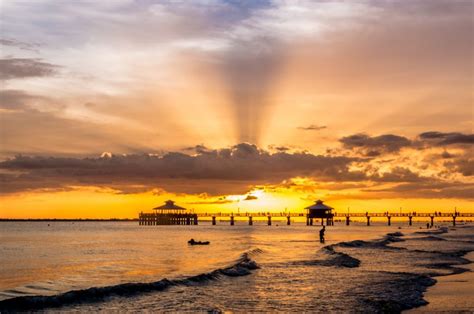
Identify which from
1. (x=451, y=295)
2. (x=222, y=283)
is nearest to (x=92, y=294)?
(x=222, y=283)

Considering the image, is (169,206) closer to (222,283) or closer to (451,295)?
(222,283)

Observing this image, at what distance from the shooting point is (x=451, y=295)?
1056 inches

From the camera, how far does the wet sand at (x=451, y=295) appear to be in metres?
23.3

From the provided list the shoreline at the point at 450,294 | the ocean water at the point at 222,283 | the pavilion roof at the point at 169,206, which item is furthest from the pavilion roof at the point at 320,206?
the shoreline at the point at 450,294

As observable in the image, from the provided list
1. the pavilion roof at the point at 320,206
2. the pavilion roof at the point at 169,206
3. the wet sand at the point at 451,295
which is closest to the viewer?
the wet sand at the point at 451,295

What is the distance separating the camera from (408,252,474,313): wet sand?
23312 millimetres

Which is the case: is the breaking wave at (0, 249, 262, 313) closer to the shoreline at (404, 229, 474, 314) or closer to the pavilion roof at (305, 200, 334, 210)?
the shoreline at (404, 229, 474, 314)

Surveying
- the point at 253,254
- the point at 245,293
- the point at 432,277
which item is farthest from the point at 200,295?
the point at 253,254

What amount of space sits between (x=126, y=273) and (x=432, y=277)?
19336mm

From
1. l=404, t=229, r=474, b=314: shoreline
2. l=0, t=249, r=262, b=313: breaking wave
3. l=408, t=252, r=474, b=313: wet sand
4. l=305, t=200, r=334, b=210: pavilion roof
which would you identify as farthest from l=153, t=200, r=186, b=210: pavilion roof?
l=408, t=252, r=474, b=313: wet sand

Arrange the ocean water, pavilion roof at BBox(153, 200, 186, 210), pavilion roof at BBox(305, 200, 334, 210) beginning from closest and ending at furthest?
the ocean water → pavilion roof at BBox(305, 200, 334, 210) → pavilion roof at BBox(153, 200, 186, 210)

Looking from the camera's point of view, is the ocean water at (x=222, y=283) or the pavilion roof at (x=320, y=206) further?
the pavilion roof at (x=320, y=206)

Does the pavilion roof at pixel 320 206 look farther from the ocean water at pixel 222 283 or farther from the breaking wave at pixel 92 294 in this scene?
the breaking wave at pixel 92 294

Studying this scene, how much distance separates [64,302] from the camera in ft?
85.8
